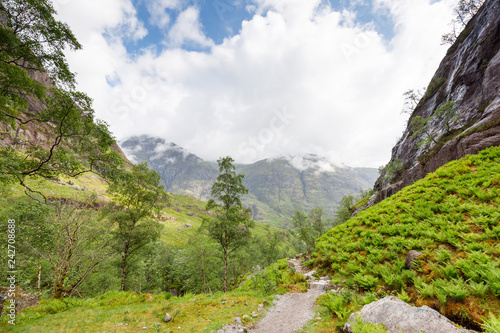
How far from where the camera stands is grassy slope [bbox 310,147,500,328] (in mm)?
6133

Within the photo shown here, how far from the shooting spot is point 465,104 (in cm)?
3509

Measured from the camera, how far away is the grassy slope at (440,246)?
20.1 feet

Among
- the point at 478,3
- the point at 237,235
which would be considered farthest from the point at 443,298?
the point at 478,3

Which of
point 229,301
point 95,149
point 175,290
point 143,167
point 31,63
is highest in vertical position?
point 31,63

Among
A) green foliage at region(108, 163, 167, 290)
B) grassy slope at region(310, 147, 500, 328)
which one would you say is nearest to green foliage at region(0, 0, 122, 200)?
green foliage at region(108, 163, 167, 290)

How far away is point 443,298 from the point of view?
6.12 metres

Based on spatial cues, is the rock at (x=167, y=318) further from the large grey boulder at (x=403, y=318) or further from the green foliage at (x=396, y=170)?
the green foliage at (x=396, y=170)

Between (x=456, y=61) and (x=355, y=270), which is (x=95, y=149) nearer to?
(x=355, y=270)

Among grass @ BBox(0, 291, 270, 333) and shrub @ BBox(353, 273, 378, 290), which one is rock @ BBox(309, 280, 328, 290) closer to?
shrub @ BBox(353, 273, 378, 290)

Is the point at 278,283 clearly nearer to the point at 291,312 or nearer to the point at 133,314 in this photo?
the point at 291,312

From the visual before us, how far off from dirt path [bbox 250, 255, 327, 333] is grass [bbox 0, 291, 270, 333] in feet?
2.58

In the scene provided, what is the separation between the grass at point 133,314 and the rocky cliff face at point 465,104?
1094 inches

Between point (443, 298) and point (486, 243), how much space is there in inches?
170

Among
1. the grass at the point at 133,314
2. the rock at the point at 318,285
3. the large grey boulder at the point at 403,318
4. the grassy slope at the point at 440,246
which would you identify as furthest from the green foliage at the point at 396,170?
the large grey boulder at the point at 403,318
